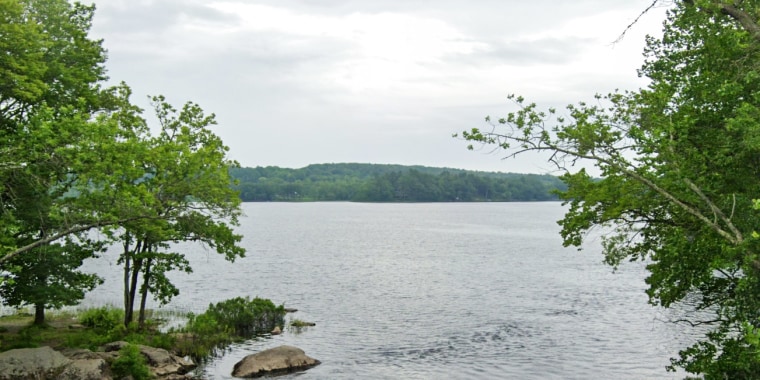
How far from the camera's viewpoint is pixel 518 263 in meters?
75.2

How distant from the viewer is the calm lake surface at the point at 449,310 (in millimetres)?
30531

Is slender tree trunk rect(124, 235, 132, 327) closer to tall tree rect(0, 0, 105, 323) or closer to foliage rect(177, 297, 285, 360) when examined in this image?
tall tree rect(0, 0, 105, 323)

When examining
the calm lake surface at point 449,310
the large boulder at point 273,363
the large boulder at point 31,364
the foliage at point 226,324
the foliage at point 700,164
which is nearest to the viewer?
the foliage at point 700,164

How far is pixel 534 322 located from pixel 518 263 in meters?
34.9

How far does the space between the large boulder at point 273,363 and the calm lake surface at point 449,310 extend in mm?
834

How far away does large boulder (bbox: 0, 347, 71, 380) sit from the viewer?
23.4 m

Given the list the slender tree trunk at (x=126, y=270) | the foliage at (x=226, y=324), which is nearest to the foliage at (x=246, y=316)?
the foliage at (x=226, y=324)

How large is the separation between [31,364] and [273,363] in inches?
408

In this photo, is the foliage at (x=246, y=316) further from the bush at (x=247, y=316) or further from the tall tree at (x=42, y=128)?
the tall tree at (x=42, y=128)

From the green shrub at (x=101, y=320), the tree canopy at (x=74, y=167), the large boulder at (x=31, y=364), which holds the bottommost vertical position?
the green shrub at (x=101, y=320)

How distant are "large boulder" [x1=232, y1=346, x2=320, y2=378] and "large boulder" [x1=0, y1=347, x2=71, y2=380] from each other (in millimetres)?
7624

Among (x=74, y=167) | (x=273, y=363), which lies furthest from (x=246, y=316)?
(x=74, y=167)

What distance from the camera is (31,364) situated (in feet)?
78.6

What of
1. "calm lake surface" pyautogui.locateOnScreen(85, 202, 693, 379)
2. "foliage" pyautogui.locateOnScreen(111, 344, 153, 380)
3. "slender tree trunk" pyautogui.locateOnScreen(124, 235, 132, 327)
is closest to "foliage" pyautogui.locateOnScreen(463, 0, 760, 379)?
"calm lake surface" pyautogui.locateOnScreen(85, 202, 693, 379)
